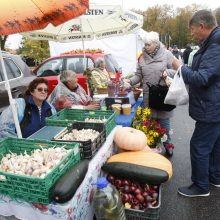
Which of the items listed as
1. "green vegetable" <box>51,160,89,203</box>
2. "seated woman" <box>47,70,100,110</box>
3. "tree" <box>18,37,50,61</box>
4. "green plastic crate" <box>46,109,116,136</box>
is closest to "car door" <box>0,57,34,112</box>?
"seated woman" <box>47,70,100,110</box>

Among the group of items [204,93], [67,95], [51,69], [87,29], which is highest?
[87,29]

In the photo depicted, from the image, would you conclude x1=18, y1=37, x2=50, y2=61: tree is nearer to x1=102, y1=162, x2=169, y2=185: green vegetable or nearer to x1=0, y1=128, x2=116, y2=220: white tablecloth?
x1=102, y1=162, x2=169, y2=185: green vegetable

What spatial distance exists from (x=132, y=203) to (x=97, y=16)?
142 inches

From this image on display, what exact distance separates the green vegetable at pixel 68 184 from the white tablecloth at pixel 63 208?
0.07 metres

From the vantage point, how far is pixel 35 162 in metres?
2.17

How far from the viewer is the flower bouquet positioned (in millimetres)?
4168

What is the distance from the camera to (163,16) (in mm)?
49000

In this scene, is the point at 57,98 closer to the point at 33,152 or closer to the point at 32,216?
the point at 33,152

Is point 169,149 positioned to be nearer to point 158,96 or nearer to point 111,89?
point 158,96

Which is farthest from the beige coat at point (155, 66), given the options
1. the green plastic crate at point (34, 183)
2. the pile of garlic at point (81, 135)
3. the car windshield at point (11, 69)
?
the car windshield at point (11, 69)

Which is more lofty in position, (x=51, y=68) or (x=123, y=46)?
(x=123, y=46)

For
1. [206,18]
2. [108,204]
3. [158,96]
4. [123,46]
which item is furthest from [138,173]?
[123,46]

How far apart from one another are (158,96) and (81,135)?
1.89 m

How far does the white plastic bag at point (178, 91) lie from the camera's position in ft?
10.7
